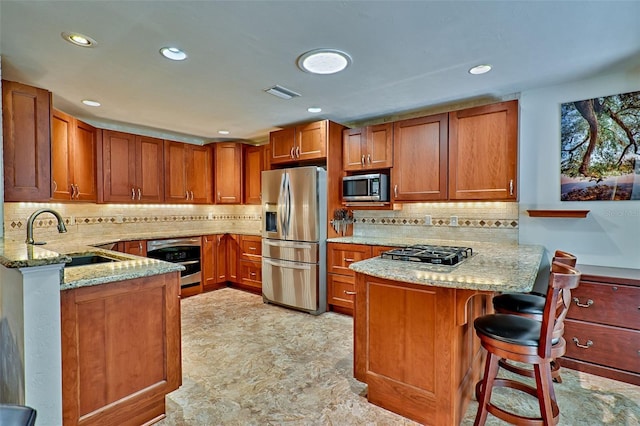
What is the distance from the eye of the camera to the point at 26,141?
2.53m

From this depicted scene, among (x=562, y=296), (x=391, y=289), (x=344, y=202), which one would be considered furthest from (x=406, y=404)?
(x=344, y=202)

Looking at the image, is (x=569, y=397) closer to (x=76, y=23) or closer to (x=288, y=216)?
(x=288, y=216)

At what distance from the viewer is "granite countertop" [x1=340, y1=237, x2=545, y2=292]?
5.17 feet

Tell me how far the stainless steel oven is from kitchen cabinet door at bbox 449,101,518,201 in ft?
11.6

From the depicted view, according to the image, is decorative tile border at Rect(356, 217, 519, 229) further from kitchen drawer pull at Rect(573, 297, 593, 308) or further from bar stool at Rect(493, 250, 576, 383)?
bar stool at Rect(493, 250, 576, 383)

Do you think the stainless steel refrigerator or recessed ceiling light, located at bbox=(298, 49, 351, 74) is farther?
the stainless steel refrigerator

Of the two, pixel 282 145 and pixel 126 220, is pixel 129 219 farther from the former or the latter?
pixel 282 145

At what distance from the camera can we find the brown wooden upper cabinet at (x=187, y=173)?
4651 millimetres

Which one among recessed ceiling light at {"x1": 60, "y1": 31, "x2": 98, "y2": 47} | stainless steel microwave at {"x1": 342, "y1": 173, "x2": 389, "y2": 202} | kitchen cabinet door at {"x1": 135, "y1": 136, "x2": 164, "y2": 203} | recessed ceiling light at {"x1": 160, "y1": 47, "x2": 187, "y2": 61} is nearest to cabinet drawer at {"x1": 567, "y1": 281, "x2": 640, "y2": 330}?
stainless steel microwave at {"x1": 342, "y1": 173, "x2": 389, "y2": 202}

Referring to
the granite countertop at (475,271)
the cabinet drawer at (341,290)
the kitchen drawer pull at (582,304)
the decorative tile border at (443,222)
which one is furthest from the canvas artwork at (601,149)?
the cabinet drawer at (341,290)

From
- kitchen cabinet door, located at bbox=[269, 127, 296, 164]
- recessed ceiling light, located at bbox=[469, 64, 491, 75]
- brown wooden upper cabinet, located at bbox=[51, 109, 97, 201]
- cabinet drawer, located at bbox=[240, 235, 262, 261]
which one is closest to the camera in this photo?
recessed ceiling light, located at bbox=[469, 64, 491, 75]

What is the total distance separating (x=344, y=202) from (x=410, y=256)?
1.89 meters

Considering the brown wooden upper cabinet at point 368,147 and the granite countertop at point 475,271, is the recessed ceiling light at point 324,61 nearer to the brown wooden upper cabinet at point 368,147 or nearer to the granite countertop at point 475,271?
the brown wooden upper cabinet at point 368,147

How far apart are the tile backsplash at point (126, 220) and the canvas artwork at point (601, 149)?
4216 millimetres
